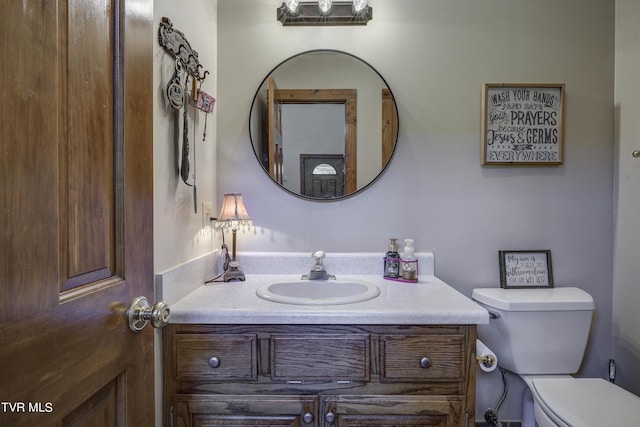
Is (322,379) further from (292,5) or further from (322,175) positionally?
(292,5)

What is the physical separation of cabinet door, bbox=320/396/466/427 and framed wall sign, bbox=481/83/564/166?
1.08 metres

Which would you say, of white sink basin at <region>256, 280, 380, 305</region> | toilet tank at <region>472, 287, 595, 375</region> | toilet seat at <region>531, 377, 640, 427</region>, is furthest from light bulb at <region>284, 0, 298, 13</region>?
toilet seat at <region>531, 377, 640, 427</region>

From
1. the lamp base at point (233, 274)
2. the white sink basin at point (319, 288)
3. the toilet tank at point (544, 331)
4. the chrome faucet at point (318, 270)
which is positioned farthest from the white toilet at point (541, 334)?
the lamp base at point (233, 274)

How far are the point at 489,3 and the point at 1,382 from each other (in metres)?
2.07

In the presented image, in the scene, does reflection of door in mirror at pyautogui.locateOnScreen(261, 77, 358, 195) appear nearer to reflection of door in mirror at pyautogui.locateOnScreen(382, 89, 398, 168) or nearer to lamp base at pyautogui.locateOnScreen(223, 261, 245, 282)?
reflection of door in mirror at pyautogui.locateOnScreen(382, 89, 398, 168)

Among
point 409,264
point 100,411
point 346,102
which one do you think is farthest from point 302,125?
point 100,411

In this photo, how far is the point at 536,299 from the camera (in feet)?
4.22

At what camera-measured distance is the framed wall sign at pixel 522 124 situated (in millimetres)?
1438

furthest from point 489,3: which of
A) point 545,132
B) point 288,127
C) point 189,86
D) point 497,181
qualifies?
point 189,86

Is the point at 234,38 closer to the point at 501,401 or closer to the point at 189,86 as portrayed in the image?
the point at 189,86

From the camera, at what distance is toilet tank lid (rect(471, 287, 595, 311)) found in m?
1.25

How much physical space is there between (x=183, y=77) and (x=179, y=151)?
11.5 inches

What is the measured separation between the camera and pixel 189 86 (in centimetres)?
120

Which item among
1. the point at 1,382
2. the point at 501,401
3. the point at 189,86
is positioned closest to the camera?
the point at 1,382
